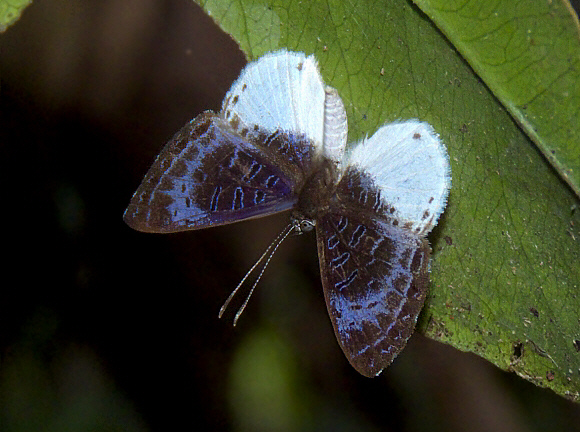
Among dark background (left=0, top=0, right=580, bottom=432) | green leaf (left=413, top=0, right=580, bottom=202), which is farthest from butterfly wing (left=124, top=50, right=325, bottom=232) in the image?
dark background (left=0, top=0, right=580, bottom=432)

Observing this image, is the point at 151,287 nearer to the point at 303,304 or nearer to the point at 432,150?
the point at 303,304

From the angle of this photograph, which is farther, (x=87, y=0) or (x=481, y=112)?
(x=87, y=0)

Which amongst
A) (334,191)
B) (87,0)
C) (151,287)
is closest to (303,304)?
(151,287)

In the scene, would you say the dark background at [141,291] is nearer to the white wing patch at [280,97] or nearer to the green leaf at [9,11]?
the white wing patch at [280,97]

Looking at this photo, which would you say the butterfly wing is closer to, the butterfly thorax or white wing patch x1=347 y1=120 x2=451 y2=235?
the butterfly thorax

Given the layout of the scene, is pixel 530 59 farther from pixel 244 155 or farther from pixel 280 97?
pixel 244 155

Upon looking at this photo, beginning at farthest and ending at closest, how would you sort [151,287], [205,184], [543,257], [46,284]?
[151,287], [46,284], [205,184], [543,257]

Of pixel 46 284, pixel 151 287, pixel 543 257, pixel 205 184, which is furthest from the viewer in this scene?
pixel 151 287
